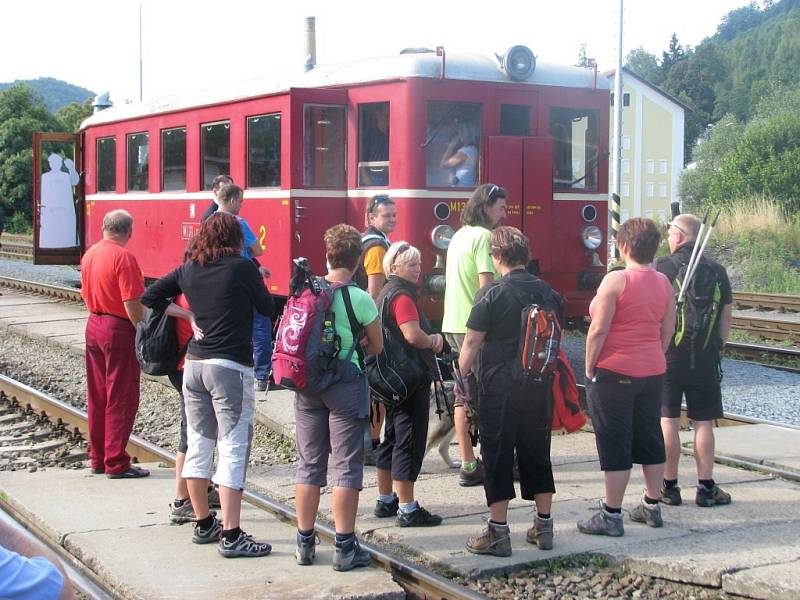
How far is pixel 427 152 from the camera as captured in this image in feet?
33.2

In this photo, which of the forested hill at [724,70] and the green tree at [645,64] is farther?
the green tree at [645,64]

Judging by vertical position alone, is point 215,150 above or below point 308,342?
above

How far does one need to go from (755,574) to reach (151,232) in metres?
10.1

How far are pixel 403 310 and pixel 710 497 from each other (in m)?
2.12

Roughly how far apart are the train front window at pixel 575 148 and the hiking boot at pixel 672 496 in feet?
16.3

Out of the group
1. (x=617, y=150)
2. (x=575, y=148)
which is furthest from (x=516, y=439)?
(x=617, y=150)

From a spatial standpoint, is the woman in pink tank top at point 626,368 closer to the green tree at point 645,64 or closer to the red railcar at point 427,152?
the red railcar at point 427,152

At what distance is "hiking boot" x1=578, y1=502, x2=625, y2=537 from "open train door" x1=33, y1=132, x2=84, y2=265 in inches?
493

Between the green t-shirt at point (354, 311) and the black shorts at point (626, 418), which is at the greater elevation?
the green t-shirt at point (354, 311)

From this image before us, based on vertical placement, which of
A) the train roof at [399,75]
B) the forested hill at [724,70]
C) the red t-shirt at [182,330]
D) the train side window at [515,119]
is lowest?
the red t-shirt at [182,330]

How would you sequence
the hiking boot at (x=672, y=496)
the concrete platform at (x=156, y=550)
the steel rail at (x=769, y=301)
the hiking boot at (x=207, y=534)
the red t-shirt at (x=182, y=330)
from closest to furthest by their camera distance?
the concrete platform at (x=156, y=550)
the hiking boot at (x=207, y=534)
the red t-shirt at (x=182, y=330)
the hiking boot at (x=672, y=496)
the steel rail at (x=769, y=301)

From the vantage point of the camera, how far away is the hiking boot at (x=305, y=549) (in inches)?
209

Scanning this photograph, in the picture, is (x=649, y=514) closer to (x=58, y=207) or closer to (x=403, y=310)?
(x=403, y=310)

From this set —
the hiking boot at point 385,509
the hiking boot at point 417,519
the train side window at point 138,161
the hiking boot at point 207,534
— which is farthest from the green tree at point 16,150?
the hiking boot at point 417,519
